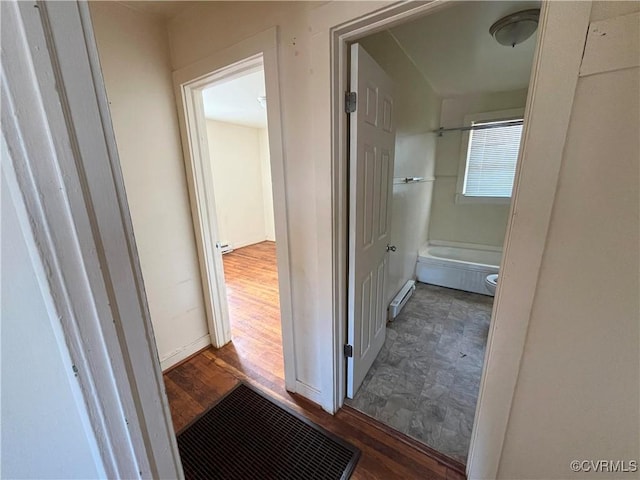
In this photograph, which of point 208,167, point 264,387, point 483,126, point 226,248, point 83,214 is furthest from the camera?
point 226,248

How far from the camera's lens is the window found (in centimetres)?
332

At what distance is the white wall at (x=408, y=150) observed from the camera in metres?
2.04

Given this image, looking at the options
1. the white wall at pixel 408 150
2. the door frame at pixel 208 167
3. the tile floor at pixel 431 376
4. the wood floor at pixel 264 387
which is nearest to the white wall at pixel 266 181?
the wood floor at pixel 264 387

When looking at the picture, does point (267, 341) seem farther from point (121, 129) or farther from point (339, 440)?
point (121, 129)

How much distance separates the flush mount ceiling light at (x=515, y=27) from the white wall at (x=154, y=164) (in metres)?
2.31

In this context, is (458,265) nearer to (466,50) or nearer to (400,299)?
(400,299)

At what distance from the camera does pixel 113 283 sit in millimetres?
427

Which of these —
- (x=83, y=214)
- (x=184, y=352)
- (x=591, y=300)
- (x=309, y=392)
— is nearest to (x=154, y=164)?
(x=184, y=352)

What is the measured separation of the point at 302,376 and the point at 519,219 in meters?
1.52

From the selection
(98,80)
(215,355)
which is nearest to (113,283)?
(98,80)

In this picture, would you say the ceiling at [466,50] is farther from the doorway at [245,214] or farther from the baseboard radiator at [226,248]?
the baseboard radiator at [226,248]

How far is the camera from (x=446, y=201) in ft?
12.6

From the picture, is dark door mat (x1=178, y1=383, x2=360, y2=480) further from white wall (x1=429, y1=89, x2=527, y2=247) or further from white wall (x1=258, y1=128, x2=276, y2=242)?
white wall (x1=258, y1=128, x2=276, y2=242)

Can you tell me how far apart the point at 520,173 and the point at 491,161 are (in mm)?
3236
